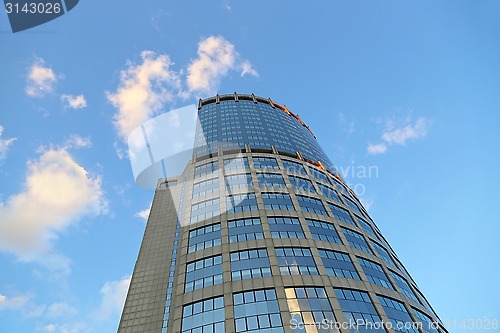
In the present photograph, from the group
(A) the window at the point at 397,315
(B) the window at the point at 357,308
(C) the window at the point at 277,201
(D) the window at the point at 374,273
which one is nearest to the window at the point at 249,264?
(B) the window at the point at 357,308

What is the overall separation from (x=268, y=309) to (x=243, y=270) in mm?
6516

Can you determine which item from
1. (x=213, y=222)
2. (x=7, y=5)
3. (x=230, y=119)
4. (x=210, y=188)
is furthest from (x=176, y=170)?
(x=7, y=5)

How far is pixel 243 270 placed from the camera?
137 ft

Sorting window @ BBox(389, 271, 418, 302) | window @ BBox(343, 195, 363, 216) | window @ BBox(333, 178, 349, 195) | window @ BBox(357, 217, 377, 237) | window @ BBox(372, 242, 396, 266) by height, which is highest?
window @ BBox(333, 178, 349, 195)

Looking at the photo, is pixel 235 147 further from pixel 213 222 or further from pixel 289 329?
pixel 289 329

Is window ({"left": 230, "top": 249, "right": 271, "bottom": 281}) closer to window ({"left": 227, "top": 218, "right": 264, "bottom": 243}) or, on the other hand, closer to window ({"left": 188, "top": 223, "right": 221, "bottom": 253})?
window ({"left": 227, "top": 218, "right": 264, "bottom": 243})

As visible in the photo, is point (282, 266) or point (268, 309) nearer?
point (268, 309)

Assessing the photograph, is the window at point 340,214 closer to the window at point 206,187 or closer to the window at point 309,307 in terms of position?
the window at point 309,307

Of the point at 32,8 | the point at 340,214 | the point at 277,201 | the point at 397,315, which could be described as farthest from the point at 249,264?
the point at 32,8

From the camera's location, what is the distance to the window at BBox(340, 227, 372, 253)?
50475 mm

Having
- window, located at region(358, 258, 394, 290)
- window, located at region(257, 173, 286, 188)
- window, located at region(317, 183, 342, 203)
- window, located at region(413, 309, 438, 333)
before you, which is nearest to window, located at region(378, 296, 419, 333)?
window, located at region(413, 309, 438, 333)

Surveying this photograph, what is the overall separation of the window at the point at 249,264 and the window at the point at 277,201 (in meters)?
9.87

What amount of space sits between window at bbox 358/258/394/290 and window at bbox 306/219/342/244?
456 cm

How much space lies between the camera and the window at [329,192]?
61.5 meters
